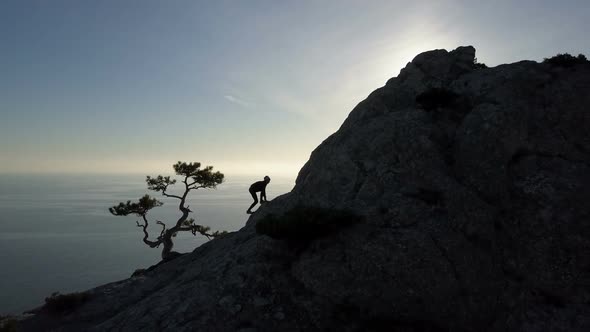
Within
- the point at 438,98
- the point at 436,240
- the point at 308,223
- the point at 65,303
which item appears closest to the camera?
the point at 436,240

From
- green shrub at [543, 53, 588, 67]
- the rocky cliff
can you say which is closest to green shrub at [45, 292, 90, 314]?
the rocky cliff

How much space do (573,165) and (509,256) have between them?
5.80 metres

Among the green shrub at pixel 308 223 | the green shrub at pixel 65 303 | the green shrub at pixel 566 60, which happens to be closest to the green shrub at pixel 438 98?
the green shrub at pixel 566 60

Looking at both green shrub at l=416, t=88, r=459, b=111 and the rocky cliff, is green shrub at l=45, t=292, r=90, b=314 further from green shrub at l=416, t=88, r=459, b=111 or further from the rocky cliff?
green shrub at l=416, t=88, r=459, b=111

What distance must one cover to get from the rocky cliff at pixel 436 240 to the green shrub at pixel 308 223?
0.43m

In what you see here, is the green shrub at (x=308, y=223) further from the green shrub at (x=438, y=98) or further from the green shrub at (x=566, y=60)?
the green shrub at (x=566, y=60)

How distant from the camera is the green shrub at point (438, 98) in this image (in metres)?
18.5

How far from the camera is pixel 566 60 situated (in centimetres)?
1941

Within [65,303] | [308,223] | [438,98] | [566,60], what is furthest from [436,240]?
[65,303]

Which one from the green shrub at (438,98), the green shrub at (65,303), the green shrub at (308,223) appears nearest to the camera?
the green shrub at (308,223)

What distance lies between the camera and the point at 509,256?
1278 cm

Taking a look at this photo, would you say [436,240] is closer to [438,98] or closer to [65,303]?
[438,98]

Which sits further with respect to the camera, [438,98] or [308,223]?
[438,98]

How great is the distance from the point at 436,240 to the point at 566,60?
53.2 ft
